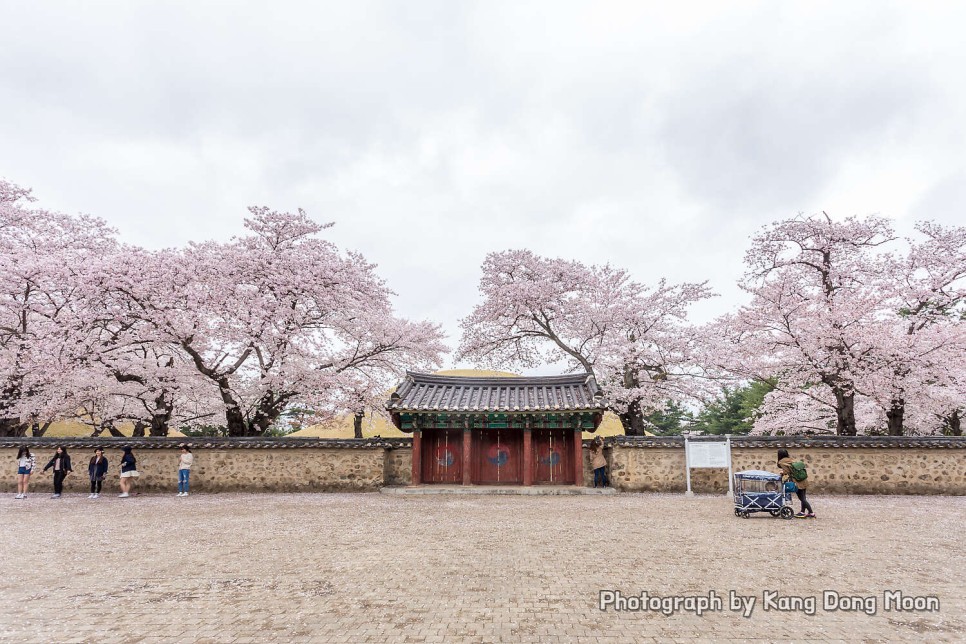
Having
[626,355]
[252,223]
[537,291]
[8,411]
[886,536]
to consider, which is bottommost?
[886,536]

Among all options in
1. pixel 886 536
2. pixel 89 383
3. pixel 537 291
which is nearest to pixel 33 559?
pixel 89 383

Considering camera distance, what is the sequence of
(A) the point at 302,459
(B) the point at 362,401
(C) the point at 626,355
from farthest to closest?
(C) the point at 626,355, (B) the point at 362,401, (A) the point at 302,459

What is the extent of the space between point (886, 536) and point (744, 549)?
3.65 meters

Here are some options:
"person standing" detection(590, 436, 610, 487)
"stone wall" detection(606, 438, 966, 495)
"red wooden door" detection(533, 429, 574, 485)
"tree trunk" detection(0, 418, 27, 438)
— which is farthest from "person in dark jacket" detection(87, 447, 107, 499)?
"stone wall" detection(606, 438, 966, 495)

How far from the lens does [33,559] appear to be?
8.34 metres

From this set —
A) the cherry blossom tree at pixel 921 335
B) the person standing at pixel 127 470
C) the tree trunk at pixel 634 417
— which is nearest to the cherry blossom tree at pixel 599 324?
the tree trunk at pixel 634 417

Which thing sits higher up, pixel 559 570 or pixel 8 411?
pixel 8 411

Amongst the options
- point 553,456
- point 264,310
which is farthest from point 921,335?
point 264,310

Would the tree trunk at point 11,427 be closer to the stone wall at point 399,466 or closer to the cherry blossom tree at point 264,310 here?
the cherry blossom tree at point 264,310

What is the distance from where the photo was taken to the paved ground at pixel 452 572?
527 centimetres

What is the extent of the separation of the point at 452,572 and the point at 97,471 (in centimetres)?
1608

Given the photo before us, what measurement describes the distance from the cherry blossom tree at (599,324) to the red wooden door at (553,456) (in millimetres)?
4157

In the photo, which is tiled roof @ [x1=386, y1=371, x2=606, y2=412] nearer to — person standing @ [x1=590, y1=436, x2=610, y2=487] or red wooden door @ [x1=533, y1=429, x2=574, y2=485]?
red wooden door @ [x1=533, y1=429, x2=574, y2=485]

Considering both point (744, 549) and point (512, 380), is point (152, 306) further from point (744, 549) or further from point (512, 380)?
point (744, 549)
